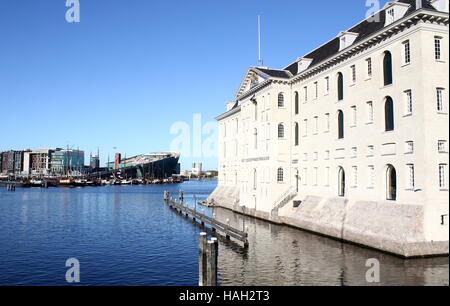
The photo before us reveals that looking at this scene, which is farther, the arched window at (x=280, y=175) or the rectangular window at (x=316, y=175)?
the arched window at (x=280, y=175)

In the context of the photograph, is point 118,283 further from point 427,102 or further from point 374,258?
point 427,102

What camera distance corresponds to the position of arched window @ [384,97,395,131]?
28438mm

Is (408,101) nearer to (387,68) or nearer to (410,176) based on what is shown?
(387,68)

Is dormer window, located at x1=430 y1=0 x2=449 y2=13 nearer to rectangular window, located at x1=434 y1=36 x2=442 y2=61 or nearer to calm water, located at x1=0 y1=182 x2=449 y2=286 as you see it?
rectangular window, located at x1=434 y1=36 x2=442 y2=61

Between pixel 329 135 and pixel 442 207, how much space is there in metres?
13.9

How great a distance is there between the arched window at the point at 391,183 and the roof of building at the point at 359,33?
36.3 ft

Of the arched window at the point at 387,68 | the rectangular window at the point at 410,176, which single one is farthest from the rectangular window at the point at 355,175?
the arched window at the point at 387,68

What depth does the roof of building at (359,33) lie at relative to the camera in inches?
1124

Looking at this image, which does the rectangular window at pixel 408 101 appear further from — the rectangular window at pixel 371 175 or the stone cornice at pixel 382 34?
the rectangular window at pixel 371 175

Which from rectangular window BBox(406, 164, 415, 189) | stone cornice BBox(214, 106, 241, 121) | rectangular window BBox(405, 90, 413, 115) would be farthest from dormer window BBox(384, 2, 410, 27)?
stone cornice BBox(214, 106, 241, 121)

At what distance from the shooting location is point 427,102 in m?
25.1

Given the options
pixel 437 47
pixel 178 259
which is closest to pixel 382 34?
pixel 437 47

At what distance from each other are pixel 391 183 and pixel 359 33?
15.2 meters

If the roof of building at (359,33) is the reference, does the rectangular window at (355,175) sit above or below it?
below
